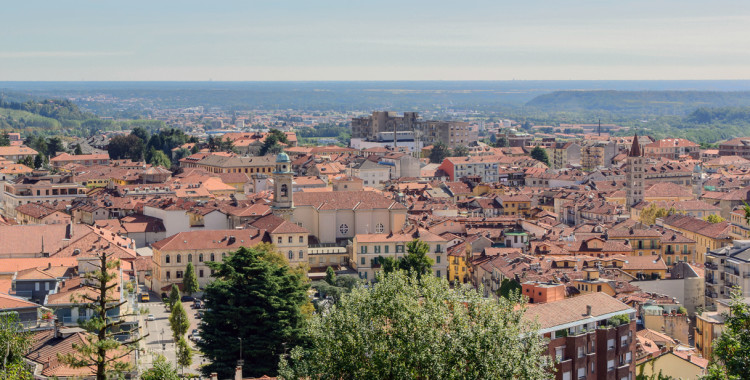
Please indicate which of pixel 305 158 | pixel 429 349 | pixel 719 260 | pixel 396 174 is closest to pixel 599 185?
pixel 396 174

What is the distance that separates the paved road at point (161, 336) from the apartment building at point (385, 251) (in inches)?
363

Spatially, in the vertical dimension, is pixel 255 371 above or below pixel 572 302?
below

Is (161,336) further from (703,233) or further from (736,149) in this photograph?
(736,149)

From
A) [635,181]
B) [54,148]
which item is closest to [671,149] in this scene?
[635,181]

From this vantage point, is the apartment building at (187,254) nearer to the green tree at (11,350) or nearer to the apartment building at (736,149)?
the green tree at (11,350)

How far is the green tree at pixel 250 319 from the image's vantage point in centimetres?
3122

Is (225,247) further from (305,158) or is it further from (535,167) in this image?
(535,167)

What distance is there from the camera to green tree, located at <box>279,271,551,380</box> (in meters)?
20.4

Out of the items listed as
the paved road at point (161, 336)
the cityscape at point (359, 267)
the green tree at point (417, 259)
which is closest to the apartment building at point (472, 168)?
the cityscape at point (359, 267)

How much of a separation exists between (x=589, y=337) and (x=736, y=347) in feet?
34.3

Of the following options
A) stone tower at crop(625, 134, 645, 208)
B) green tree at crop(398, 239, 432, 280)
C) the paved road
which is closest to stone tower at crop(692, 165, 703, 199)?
stone tower at crop(625, 134, 645, 208)

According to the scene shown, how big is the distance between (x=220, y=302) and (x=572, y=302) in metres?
10.7

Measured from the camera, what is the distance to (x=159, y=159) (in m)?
93.9

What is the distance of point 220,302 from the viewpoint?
107ft
